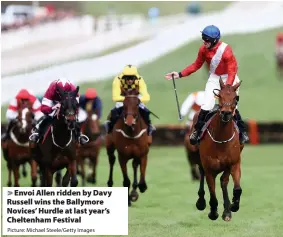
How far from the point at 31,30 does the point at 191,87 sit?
863 centimetres

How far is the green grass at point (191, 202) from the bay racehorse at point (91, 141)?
452 millimetres

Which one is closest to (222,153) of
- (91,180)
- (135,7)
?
(91,180)

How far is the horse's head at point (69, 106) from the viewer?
14.2 m

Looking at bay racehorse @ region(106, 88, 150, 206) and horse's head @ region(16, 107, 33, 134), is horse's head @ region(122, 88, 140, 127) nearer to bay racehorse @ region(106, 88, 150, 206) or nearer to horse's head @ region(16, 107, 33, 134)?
bay racehorse @ region(106, 88, 150, 206)

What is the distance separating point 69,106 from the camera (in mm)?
14188

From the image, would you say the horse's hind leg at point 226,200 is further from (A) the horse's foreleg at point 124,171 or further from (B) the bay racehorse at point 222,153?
(A) the horse's foreleg at point 124,171

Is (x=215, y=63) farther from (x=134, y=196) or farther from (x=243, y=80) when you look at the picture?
(x=243, y=80)

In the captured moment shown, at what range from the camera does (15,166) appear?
18844mm

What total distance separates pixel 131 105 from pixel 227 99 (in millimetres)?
3329

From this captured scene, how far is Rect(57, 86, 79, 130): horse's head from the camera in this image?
14172 millimetres

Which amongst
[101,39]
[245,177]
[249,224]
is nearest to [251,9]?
[101,39]

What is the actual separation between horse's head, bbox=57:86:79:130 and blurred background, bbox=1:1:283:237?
69.5 inches

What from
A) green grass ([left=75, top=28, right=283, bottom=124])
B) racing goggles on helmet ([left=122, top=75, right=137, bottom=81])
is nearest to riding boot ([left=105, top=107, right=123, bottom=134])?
racing goggles on helmet ([left=122, top=75, right=137, bottom=81])

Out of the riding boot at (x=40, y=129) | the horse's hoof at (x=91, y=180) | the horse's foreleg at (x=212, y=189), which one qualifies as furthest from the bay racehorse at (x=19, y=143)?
the horse's foreleg at (x=212, y=189)
